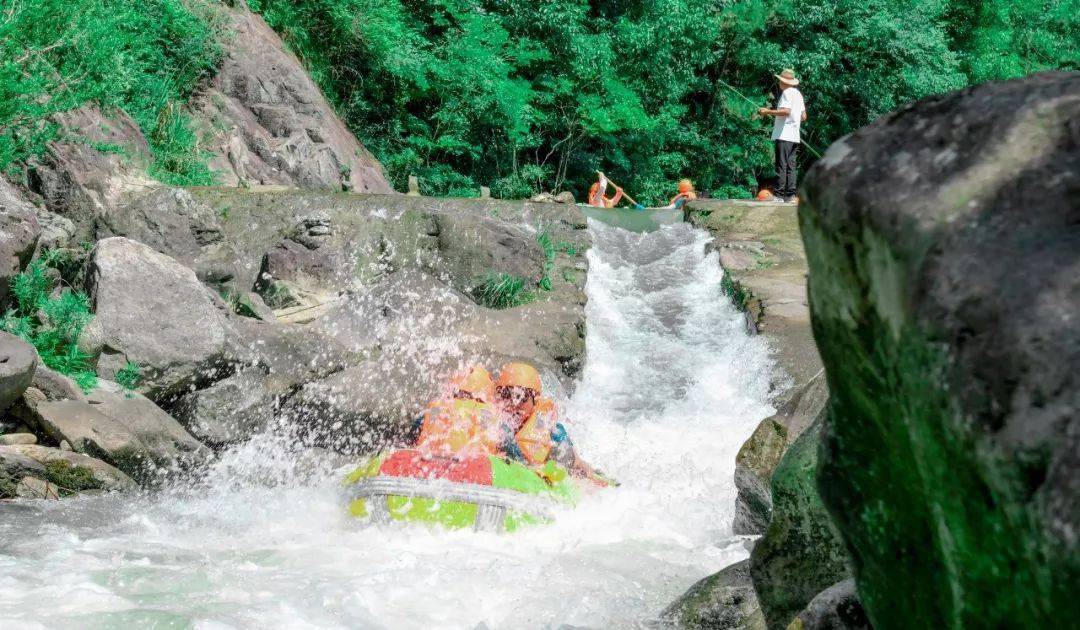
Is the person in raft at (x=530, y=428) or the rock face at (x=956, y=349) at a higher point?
the rock face at (x=956, y=349)

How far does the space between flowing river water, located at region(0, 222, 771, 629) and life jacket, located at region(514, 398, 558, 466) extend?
1.47ft

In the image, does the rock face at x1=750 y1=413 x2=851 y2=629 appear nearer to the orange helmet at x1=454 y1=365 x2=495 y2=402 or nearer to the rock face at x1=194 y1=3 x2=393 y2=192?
the orange helmet at x1=454 y1=365 x2=495 y2=402

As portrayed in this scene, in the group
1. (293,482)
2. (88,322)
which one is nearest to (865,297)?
(293,482)

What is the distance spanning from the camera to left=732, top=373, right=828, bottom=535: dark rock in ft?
14.1

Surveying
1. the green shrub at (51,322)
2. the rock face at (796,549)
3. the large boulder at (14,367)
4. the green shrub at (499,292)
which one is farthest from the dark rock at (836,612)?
the green shrub at (499,292)

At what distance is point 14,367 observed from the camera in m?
5.79

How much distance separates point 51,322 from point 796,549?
608cm

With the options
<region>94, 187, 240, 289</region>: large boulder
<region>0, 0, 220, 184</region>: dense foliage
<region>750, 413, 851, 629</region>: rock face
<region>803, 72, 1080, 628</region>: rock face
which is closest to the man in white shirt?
<region>94, 187, 240, 289</region>: large boulder

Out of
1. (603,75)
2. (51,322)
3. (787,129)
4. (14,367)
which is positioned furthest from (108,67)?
(603,75)

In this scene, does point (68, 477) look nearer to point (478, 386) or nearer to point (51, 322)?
point (51, 322)

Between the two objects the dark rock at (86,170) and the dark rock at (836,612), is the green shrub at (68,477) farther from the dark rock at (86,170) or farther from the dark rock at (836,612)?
the dark rock at (836,612)

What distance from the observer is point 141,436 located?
6359mm

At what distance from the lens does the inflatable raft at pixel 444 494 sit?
211 inches

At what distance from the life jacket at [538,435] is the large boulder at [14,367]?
2898mm
